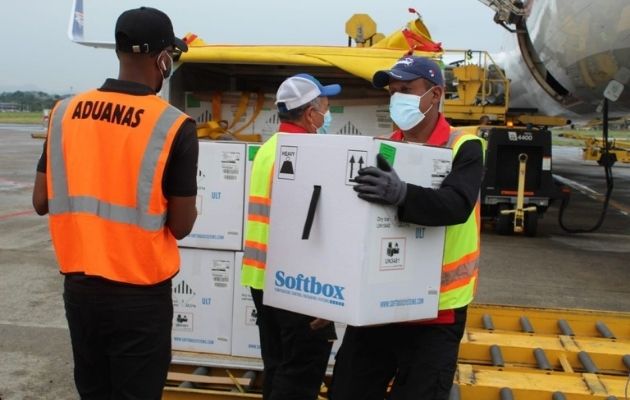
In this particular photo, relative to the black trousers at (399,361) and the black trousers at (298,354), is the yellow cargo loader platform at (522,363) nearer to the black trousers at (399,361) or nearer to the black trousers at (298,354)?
the black trousers at (298,354)

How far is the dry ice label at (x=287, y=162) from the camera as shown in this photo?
101 inches

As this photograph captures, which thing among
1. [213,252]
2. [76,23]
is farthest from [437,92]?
[76,23]

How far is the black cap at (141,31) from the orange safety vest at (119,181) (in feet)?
0.57

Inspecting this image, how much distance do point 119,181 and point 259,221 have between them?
0.90m

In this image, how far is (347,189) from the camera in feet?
7.56

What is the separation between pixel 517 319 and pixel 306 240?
275cm

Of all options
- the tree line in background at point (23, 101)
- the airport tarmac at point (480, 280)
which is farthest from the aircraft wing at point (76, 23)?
the tree line in background at point (23, 101)

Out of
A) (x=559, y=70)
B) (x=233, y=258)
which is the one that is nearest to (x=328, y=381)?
(x=233, y=258)

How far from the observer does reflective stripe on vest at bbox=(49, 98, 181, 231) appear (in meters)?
2.19

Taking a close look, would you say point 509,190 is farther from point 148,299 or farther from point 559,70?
point 148,299

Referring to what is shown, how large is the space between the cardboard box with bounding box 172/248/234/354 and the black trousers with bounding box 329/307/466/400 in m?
1.27

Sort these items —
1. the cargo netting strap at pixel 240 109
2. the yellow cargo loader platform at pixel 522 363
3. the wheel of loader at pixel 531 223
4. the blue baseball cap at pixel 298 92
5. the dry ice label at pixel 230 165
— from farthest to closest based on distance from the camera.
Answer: the wheel of loader at pixel 531 223 → the cargo netting strap at pixel 240 109 → the dry ice label at pixel 230 165 → the yellow cargo loader platform at pixel 522 363 → the blue baseball cap at pixel 298 92

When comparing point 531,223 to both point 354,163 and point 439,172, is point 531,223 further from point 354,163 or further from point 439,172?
point 354,163

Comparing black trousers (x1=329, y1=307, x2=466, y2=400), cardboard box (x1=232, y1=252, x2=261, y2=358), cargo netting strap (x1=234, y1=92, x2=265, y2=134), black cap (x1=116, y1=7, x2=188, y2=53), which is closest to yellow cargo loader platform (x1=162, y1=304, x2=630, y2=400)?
cardboard box (x1=232, y1=252, x2=261, y2=358)
